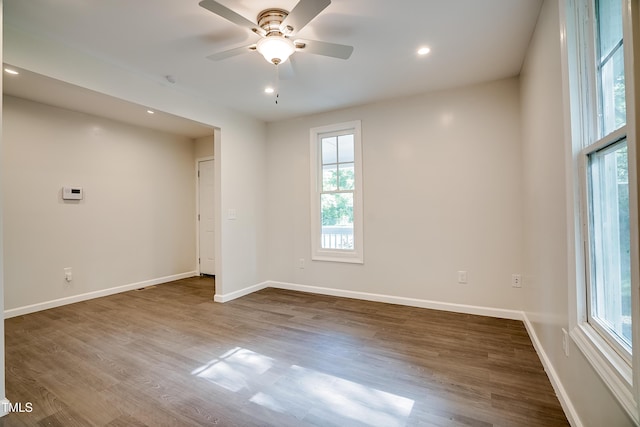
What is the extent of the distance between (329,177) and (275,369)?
271cm

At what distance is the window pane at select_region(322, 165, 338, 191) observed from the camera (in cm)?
423

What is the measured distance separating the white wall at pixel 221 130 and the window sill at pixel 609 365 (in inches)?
141

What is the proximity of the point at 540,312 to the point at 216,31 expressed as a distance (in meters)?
3.32

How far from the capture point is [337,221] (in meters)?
4.21

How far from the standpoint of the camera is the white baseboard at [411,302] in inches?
126

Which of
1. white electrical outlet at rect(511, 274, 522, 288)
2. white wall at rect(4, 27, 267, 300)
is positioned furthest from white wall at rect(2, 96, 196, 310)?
white electrical outlet at rect(511, 274, 522, 288)

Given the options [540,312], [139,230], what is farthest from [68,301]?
[540,312]

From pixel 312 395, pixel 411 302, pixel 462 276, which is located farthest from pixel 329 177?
pixel 312 395

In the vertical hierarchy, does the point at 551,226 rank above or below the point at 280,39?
below

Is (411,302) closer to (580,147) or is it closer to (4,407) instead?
(580,147)

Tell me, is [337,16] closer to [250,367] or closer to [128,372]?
[250,367]

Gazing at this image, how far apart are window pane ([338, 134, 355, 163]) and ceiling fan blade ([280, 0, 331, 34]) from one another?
86.2 inches

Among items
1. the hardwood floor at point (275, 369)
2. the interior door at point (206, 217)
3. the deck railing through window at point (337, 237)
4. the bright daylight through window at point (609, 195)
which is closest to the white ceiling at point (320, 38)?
the bright daylight through window at point (609, 195)

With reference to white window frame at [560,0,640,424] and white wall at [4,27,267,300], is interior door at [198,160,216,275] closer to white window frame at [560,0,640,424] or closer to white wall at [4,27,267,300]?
white wall at [4,27,267,300]
